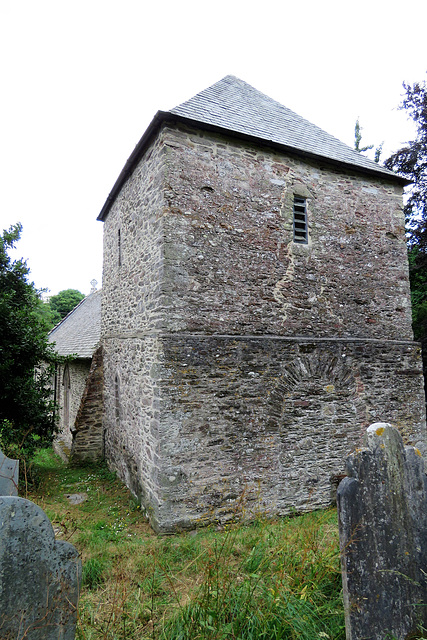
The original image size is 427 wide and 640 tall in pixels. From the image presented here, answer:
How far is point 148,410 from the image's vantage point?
22.1 ft

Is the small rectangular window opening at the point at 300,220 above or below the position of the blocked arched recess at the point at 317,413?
above

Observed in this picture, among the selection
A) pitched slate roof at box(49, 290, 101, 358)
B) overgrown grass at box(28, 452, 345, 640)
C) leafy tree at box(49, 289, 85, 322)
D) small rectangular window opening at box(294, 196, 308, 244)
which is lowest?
overgrown grass at box(28, 452, 345, 640)

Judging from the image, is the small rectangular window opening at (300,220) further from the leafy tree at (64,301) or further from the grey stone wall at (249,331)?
the leafy tree at (64,301)

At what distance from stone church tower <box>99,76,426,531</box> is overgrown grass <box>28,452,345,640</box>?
0.96 m

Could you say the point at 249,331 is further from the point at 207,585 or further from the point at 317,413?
the point at 207,585

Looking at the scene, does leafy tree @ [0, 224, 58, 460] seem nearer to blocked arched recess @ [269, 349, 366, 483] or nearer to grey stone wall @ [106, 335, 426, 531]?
grey stone wall @ [106, 335, 426, 531]

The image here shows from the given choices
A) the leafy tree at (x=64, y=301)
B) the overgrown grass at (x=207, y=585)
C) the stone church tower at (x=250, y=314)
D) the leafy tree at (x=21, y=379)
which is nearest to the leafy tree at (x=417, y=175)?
the stone church tower at (x=250, y=314)

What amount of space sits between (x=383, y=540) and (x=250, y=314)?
4.56 metres

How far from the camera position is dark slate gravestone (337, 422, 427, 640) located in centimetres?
302

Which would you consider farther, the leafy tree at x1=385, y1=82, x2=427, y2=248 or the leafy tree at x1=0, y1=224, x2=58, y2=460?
the leafy tree at x1=385, y1=82, x2=427, y2=248

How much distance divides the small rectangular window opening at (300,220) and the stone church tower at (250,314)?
4 cm

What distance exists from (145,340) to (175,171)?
10.8 feet

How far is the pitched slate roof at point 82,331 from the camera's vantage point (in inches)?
483

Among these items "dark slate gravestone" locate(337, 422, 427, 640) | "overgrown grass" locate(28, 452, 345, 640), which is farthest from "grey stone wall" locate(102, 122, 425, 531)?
"dark slate gravestone" locate(337, 422, 427, 640)
